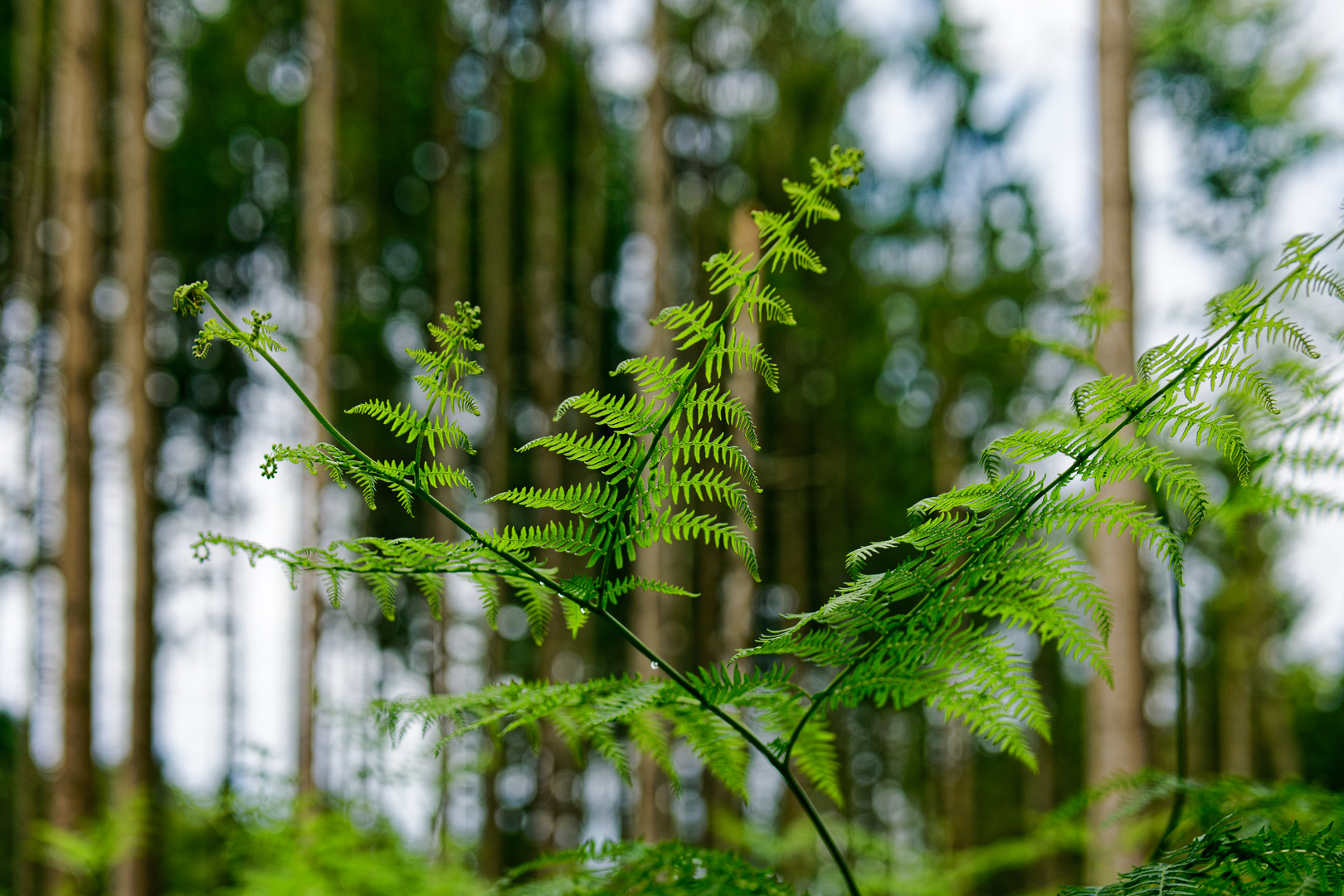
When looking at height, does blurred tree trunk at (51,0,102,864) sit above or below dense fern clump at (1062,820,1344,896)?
above

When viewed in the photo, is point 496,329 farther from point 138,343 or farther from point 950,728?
point 950,728

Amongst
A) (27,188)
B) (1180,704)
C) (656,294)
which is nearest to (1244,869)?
(1180,704)

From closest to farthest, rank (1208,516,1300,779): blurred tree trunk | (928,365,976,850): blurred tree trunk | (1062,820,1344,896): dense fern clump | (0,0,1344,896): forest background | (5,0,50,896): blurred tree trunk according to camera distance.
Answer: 1. (1062,820,1344,896): dense fern clump
2. (0,0,1344,896): forest background
3. (5,0,50,896): blurred tree trunk
4. (928,365,976,850): blurred tree trunk
5. (1208,516,1300,779): blurred tree trunk

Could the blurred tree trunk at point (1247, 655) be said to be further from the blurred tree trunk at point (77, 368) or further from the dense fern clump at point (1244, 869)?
the blurred tree trunk at point (77, 368)

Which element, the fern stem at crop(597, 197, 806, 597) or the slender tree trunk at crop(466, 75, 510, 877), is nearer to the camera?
the fern stem at crop(597, 197, 806, 597)

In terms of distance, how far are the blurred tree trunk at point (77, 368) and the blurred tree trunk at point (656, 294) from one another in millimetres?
4070

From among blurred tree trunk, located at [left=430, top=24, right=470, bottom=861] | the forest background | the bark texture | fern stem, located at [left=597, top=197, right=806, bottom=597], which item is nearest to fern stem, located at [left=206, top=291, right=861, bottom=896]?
fern stem, located at [left=597, top=197, right=806, bottom=597]

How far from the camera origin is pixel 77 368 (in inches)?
252

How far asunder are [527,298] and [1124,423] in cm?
1354

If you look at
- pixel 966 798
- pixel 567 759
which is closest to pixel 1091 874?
pixel 966 798

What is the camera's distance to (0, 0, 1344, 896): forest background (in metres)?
7.43

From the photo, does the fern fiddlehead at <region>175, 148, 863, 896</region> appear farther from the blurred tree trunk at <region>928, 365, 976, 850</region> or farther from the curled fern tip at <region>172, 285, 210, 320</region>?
the blurred tree trunk at <region>928, 365, 976, 850</region>

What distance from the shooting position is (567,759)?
506 inches

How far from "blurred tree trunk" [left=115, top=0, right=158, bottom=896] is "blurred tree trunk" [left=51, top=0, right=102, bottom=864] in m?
0.50
